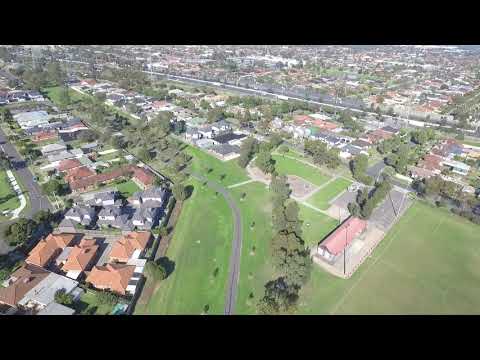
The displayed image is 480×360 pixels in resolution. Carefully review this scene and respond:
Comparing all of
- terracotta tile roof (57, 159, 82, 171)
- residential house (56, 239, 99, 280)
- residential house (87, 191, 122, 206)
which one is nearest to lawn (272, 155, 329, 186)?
residential house (87, 191, 122, 206)

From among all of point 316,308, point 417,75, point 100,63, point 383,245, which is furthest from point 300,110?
point 100,63

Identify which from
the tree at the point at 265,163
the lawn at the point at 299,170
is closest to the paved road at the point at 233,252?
the tree at the point at 265,163

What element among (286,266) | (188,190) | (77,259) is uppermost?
(286,266)

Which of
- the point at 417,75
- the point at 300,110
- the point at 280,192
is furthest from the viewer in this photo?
the point at 417,75

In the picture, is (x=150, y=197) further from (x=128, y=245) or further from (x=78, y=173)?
(x=78, y=173)

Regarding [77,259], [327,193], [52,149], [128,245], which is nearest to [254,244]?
[128,245]

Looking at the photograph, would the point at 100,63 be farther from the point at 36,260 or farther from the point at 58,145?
the point at 36,260
